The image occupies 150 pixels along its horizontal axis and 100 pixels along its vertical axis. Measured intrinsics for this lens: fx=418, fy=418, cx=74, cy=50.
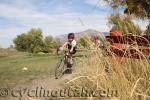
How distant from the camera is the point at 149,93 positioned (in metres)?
5.33

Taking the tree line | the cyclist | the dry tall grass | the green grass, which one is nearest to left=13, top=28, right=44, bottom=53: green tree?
the tree line

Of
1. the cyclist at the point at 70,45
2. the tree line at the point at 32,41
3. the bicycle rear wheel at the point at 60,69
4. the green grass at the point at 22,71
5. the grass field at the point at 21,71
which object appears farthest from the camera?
the tree line at the point at 32,41

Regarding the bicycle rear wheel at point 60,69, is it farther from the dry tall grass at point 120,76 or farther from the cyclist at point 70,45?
the dry tall grass at point 120,76

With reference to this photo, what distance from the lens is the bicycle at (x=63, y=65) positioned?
14.2m

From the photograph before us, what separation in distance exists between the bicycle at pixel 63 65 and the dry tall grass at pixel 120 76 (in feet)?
21.8

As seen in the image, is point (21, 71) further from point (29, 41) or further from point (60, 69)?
point (29, 41)

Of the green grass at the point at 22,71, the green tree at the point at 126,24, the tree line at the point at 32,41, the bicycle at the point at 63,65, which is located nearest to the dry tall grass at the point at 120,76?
the green tree at the point at 126,24

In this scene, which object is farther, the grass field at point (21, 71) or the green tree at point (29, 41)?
the green tree at point (29, 41)

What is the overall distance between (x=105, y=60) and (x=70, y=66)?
7918 millimetres

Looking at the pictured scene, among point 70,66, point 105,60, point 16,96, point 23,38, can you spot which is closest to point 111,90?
point 105,60

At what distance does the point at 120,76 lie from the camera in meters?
5.86

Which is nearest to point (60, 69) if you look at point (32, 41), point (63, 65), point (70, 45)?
point (63, 65)

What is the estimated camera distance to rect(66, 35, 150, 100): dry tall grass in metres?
5.38

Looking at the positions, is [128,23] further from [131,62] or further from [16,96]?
[16,96]
